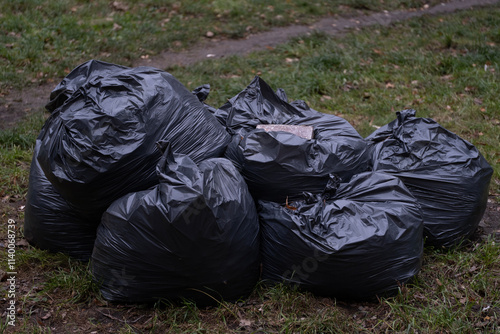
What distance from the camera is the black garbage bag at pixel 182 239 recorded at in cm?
223

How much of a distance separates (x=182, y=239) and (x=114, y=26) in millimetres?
5376

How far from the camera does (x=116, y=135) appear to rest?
94.6 inches

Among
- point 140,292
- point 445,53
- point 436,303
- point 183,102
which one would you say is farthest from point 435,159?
point 445,53

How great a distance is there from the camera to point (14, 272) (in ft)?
8.89

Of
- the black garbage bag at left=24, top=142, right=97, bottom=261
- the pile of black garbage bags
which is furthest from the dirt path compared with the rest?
the pile of black garbage bags

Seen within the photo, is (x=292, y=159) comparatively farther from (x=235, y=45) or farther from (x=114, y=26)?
(x=114, y=26)

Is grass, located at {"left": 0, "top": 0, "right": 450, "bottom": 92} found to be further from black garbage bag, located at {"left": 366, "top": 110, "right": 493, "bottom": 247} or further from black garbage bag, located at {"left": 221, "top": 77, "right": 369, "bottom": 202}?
black garbage bag, located at {"left": 366, "top": 110, "right": 493, "bottom": 247}

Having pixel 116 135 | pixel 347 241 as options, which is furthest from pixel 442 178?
pixel 116 135

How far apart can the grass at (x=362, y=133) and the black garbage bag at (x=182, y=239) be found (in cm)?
12

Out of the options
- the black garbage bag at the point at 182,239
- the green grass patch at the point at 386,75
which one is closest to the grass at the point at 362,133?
the green grass patch at the point at 386,75

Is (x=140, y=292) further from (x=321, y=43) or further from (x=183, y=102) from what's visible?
(x=321, y=43)

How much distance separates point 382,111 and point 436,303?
9.35ft

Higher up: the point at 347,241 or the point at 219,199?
the point at 219,199

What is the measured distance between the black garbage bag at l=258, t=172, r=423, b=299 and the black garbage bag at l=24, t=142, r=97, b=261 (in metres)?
1.04
